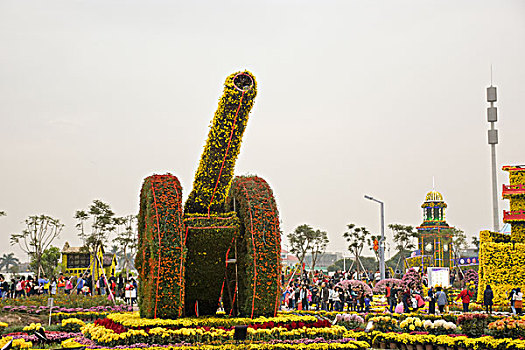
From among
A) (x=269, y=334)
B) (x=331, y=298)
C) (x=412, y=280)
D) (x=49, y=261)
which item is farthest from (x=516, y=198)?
(x=49, y=261)

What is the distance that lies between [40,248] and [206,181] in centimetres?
4227

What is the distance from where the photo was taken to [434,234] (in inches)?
2206

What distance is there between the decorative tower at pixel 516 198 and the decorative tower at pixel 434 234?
24743mm

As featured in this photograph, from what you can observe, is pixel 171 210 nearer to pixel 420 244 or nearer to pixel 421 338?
pixel 421 338

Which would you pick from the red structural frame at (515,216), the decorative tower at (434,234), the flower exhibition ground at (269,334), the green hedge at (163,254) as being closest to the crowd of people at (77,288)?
the flower exhibition ground at (269,334)

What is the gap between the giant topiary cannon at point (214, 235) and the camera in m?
13.1

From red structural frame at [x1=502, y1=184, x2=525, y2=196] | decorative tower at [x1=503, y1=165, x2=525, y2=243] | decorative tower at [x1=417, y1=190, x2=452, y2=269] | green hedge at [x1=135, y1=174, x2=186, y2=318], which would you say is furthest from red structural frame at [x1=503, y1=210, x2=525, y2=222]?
decorative tower at [x1=417, y1=190, x2=452, y2=269]

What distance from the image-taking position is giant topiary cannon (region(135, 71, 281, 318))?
1310 cm

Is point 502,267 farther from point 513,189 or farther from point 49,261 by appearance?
point 49,261

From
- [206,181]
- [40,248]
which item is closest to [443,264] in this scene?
[40,248]

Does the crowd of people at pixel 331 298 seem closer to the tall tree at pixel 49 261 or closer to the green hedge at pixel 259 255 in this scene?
the green hedge at pixel 259 255

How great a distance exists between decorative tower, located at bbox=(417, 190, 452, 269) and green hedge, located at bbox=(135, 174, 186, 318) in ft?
142

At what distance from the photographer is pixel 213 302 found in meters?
14.8

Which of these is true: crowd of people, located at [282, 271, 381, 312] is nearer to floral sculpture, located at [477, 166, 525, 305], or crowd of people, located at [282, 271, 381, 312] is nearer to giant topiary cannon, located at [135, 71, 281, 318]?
floral sculpture, located at [477, 166, 525, 305]
